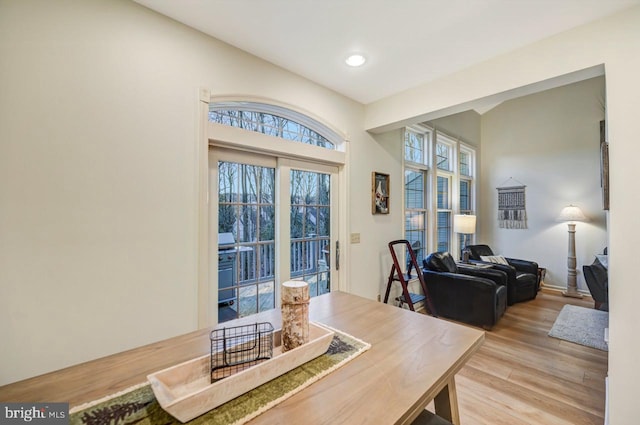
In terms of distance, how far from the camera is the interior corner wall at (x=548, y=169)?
14.9 ft

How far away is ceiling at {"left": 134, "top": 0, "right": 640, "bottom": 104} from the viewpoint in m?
1.66

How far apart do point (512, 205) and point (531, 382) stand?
4.07 meters

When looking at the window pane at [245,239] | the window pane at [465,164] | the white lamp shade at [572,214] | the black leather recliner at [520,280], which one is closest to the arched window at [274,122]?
the window pane at [245,239]

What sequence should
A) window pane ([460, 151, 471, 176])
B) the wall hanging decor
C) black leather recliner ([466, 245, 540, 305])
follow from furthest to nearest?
window pane ([460, 151, 471, 176]) → the wall hanging decor → black leather recliner ([466, 245, 540, 305])

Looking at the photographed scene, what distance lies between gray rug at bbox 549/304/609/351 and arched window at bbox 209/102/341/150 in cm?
340

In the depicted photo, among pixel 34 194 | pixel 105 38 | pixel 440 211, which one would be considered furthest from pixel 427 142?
pixel 34 194

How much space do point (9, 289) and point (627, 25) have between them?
3730 mm

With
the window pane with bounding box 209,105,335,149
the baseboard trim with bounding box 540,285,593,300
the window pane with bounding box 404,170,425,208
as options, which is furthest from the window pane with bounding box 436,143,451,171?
the baseboard trim with bounding box 540,285,593,300

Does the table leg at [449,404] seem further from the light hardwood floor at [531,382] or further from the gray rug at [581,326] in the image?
the gray rug at [581,326]

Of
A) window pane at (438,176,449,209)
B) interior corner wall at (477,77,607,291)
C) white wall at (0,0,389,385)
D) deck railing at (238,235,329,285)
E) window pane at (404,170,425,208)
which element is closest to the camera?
white wall at (0,0,389,385)

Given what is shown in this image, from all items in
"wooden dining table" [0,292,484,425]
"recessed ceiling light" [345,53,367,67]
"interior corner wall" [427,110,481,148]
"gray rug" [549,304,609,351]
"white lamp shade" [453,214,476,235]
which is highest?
"interior corner wall" [427,110,481,148]

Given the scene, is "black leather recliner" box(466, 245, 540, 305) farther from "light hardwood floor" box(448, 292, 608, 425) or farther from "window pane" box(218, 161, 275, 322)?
"window pane" box(218, 161, 275, 322)

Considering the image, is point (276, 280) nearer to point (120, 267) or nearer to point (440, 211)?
point (120, 267)

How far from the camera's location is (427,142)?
435 cm
